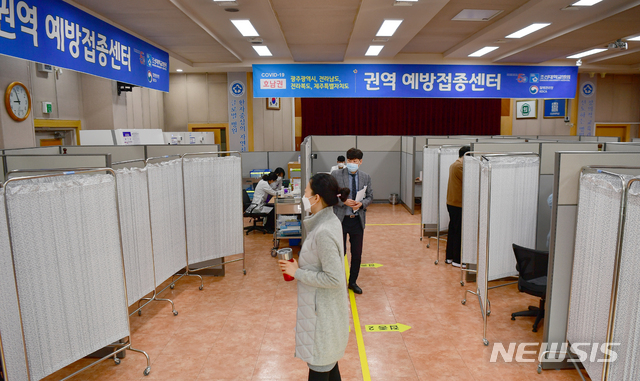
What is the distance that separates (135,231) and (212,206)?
128 centimetres

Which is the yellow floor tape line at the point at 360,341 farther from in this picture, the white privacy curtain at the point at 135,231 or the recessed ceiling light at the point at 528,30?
the recessed ceiling light at the point at 528,30

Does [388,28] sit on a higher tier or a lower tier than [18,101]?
higher

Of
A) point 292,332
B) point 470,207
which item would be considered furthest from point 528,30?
point 292,332

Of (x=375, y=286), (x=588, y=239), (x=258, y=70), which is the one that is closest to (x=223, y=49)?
(x=258, y=70)

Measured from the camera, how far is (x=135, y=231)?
3.60 meters

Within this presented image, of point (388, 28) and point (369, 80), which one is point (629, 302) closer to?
point (388, 28)

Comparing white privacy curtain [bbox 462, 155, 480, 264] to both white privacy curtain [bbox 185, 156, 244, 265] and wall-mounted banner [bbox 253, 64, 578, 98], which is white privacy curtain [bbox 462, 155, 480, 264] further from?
wall-mounted banner [bbox 253, 64, 578, 98]

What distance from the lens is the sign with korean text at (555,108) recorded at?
1195 centimetres

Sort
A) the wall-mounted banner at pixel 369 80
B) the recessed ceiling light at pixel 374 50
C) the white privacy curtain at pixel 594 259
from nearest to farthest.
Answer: the white privacy curtain at pixel 594 259, the recessed ceiling light at pixel 374 50, the wall-mounted banner at pixel 369 80

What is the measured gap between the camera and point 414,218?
27.3ft

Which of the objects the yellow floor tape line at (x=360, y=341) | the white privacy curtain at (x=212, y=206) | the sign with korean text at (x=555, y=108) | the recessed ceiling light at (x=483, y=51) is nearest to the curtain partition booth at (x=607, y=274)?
the yellow floor tape line at (x=360, y=341)

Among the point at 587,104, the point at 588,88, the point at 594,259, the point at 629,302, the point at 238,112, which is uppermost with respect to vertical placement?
the point at 588,88

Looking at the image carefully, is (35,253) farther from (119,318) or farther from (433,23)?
(433,23)

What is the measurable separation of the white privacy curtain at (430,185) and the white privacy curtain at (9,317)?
523 cm
